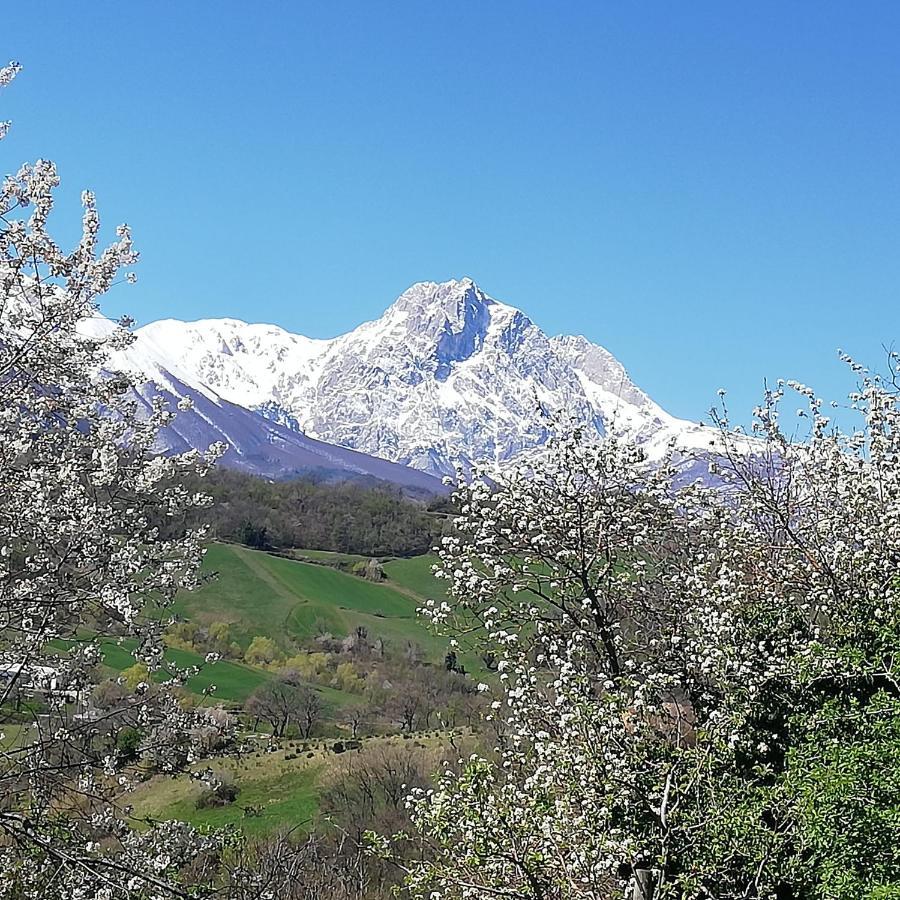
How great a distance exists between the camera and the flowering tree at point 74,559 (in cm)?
717

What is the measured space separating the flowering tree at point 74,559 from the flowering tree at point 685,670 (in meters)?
3.60

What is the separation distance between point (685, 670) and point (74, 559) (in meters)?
7.04


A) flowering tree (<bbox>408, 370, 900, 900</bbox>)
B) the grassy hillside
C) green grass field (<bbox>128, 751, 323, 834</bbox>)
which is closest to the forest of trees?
the grassy hillside

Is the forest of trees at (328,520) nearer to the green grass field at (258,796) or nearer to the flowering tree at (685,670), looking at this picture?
the green grass field at (258,796)

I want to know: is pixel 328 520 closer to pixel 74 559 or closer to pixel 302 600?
pixel 302 600

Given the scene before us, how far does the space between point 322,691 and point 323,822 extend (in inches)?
1383

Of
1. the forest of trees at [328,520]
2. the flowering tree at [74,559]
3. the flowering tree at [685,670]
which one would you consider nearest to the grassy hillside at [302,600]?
the forest of trees at [328,520]

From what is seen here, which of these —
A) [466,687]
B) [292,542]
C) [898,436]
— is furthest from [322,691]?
[898,436]

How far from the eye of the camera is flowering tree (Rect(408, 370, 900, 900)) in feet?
30.2

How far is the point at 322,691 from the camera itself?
76.9 meters

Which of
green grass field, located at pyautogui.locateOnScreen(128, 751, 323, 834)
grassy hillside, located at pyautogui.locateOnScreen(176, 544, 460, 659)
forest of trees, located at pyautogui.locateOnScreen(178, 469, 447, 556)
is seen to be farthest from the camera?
forest of trees, located at pyautogui.locateOnScreen(178, 469, 447, 556)

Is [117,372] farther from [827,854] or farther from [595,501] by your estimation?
[827,854]

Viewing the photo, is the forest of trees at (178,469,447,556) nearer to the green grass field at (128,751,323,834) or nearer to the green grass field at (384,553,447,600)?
the green grass field at (384,553,447,600)

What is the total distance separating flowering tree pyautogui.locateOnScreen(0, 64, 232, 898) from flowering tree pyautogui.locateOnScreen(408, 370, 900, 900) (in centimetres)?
360
